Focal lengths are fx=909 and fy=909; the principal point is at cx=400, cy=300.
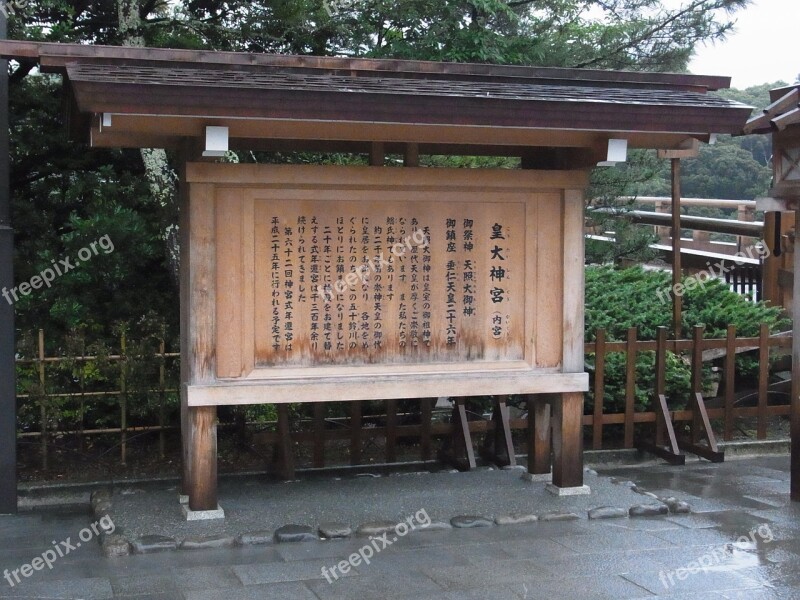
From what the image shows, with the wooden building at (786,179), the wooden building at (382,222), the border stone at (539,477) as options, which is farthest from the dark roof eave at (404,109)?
the border stone at (539,477)

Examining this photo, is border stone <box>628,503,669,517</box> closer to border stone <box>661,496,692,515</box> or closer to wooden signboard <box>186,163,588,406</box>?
border stone <box>661,496,692,515</box>

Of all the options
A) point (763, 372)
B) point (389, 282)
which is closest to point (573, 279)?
point (389, 282)

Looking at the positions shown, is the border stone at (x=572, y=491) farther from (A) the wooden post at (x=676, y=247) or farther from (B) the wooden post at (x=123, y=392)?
(B) the wooden post at (x=123, y=392)

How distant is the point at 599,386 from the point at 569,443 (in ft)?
5.91

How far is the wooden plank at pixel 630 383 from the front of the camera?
9.46 meters

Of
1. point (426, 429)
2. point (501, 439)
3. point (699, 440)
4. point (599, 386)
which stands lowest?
point (699, 440)

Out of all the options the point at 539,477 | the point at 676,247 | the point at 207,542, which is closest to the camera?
the point at 207,542

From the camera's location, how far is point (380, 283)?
7.51m

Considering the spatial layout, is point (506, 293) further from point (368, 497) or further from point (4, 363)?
point (4, 363)

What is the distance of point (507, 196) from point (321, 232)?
1.61 meters

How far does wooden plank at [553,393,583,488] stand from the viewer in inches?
308

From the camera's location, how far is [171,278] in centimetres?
979

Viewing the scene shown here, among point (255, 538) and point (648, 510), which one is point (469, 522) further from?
point (255, 538)

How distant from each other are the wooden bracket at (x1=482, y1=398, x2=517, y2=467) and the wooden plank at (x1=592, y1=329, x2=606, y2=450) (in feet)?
3.28
